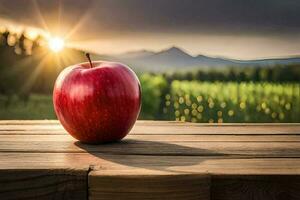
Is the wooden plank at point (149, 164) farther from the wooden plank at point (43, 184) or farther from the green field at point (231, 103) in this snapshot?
the green field at point (231, 103)

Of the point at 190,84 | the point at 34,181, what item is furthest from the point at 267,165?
the point at 190,84

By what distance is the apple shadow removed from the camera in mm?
1329

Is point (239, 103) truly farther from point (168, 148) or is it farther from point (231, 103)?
point (168, 148)

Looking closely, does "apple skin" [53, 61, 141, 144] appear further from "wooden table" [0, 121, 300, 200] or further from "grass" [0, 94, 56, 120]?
"grass" [0, 94, 56, 120]

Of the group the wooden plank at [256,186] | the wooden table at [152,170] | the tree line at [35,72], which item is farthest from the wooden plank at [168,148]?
the tree line at [35,72]

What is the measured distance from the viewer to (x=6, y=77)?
1352cm

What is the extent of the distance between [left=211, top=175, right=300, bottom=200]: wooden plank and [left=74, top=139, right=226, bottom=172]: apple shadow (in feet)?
0.43

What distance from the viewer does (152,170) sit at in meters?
1.23

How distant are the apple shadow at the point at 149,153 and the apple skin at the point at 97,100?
48mm

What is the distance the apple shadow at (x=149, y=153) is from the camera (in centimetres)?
133

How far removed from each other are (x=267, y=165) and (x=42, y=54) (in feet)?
40.4

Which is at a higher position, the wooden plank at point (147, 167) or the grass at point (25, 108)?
the wooden plank at point (147, 167)

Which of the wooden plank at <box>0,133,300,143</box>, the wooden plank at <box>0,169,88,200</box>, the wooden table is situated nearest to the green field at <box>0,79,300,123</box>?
the wooden plank at <box>0,133,300,143</box>

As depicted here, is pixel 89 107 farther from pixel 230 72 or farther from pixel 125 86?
pixel 230 72
